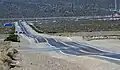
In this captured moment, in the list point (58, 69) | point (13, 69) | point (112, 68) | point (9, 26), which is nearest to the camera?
point (13, 69)

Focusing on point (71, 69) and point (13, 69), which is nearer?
point (13, 69)

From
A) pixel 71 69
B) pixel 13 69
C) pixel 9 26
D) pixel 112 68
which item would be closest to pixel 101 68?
pixel 112 68

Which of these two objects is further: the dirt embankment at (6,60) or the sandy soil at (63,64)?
the sandy soil at (63,64)

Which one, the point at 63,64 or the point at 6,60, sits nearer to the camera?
the point at 6,60

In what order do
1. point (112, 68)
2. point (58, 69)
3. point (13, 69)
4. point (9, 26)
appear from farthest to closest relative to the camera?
point (9, 26) → point (112, 68) → point (58, 69) → point (13, 69)

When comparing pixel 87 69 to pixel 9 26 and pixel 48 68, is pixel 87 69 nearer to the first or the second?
pixel 48 68

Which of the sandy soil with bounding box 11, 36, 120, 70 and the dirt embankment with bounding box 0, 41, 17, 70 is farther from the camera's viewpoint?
the sandy soil with bounding box 11, 36, 120, 70

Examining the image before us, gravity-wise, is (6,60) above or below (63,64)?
above

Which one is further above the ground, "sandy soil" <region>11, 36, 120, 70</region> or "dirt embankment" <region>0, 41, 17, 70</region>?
"dirt embankment" <region>0, 41, 17, 70</region>

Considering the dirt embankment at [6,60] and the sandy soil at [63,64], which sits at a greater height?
the dirt embankment at [6,60]
